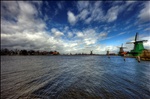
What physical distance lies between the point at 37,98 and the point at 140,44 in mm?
99985

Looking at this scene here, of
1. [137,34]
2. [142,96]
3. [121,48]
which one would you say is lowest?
[142,96]

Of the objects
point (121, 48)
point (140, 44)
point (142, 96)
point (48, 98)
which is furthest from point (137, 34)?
point (48, 98)

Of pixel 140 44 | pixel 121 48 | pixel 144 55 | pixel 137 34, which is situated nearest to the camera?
pixel 144 55

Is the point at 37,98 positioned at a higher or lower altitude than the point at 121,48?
lower

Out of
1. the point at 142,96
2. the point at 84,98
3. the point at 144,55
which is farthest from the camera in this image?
the point at 144,55

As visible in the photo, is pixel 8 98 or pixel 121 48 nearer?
pixel 8 98

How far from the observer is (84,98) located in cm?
861

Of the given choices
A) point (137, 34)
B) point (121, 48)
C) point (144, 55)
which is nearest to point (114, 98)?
point (144, 55)

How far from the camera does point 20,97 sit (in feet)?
29.4

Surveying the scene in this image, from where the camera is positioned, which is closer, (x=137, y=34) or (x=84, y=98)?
(x=84, y=98)

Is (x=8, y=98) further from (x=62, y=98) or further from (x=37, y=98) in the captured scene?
(x=62, y=98)

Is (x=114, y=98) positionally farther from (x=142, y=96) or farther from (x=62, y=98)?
(x=62, y=98)

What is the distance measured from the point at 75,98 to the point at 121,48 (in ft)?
486

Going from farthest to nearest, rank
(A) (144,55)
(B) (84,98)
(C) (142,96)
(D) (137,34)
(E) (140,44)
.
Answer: (D) (137,34), (E) (140,44), (A) (144,55), (C) (142,96), (B) (84,98)
